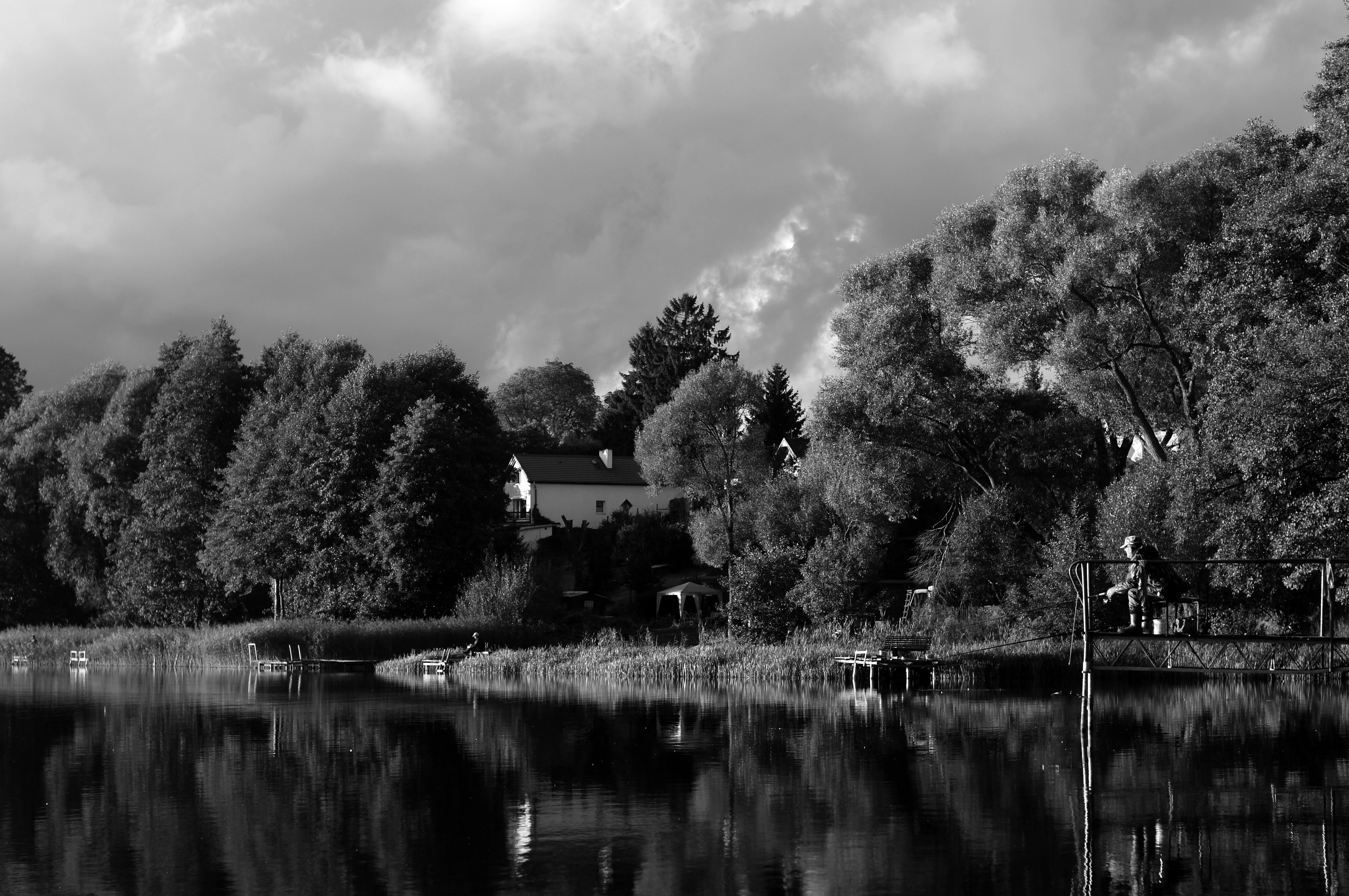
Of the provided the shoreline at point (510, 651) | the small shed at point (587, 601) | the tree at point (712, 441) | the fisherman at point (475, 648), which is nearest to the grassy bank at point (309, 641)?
the shoreline at point (510, 651)

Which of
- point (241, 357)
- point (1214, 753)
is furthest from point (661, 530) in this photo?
point (1214, 753)

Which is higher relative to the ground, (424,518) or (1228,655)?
(424,518)

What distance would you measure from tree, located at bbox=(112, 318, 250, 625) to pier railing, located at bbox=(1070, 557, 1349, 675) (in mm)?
50105

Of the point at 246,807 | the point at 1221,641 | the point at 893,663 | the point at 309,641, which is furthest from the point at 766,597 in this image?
the point at 246,807

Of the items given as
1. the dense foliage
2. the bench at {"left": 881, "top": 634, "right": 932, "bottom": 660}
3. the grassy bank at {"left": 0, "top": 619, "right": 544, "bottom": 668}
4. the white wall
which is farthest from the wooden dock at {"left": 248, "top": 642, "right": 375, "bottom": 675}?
the white wall

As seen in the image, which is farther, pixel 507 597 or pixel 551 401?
pixel 551 401

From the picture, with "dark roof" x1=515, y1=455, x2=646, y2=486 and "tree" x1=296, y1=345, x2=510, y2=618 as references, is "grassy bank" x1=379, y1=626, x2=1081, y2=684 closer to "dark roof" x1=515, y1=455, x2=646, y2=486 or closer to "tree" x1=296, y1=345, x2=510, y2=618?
"tree" x1=296, y1=345, x2=510, y2=618

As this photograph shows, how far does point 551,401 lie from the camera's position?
134 meters

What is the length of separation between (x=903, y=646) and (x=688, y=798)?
24.1 m

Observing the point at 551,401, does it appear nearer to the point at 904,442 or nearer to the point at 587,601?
the point at 587,601

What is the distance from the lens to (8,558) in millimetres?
78125

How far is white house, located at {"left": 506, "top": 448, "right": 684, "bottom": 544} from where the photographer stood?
102 metres

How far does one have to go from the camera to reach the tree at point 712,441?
68688 mm

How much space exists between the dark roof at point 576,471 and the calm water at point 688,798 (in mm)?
61585
